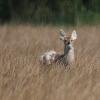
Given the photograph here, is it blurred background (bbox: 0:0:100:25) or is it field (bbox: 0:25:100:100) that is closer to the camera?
field (bbox: 0:25:100:100)

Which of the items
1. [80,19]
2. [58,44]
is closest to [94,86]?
[58,44]

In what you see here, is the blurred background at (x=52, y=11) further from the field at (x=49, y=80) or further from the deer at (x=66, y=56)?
the field at (x=49, y=80)

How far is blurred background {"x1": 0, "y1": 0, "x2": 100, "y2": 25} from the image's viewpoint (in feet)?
84.4

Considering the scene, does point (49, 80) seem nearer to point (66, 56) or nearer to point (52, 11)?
point (66, 56)

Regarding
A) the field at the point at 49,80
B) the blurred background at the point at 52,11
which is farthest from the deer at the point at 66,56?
the blurred background at the point at 52,11

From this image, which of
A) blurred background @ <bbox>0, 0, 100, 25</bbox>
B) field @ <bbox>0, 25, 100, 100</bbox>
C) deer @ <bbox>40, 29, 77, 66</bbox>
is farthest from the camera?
blurred background @ <bbox>0, 0, 100, 25</bbox>

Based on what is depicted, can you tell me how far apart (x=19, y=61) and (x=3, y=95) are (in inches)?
92.3

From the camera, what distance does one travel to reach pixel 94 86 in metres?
7.27

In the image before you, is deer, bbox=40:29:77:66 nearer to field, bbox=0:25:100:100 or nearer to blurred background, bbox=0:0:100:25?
field, bbox=0:25:100:100

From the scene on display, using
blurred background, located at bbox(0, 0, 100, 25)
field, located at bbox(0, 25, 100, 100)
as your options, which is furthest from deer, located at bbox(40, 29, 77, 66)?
blurred background, located at bbox(0, 0, 100, 25)

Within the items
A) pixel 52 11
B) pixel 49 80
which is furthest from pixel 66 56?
pixel 52 11

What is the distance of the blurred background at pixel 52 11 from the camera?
25.7 metres

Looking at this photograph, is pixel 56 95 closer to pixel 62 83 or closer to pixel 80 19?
pixel 62 83

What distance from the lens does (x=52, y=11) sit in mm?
28078
